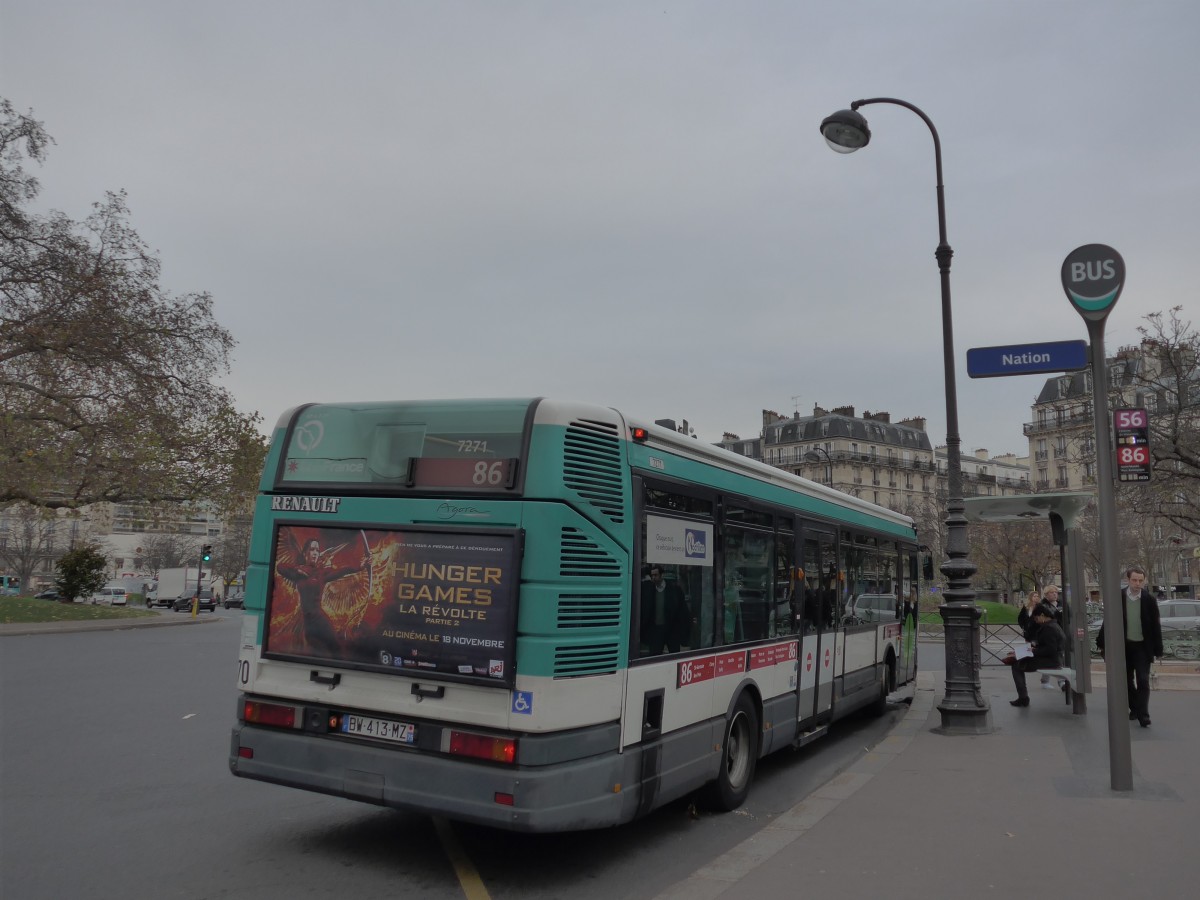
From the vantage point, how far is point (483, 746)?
5320 millimetres

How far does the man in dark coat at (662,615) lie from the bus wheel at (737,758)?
3.71 feet

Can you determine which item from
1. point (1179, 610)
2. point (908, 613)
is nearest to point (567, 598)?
point (908, 613)

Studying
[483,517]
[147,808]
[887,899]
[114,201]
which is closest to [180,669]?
[147,808]

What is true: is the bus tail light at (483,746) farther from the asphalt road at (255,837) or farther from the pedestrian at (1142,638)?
the pedestrian at (1142,638)

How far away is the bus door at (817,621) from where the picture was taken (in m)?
9.20

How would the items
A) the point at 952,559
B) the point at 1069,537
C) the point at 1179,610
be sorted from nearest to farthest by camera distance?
the point at 952,559
the point at 1069,537
the point at 1179,610

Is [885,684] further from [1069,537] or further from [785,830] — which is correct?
[785,830]

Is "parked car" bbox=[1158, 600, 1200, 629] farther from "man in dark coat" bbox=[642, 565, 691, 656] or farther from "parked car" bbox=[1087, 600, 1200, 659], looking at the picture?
"man in dark coat" bbox=[642, 565, 691, 656]

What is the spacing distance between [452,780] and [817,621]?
5.14 m

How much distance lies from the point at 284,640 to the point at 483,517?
1.63 meters

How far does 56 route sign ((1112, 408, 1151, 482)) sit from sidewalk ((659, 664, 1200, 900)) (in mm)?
2546

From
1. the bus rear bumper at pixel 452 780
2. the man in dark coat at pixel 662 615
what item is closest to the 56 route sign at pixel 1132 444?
the man in dark coat at pixel 662 615

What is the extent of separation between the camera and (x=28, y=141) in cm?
3109

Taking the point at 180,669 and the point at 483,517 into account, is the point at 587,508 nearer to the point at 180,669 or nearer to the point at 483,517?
the point at 483,517
